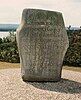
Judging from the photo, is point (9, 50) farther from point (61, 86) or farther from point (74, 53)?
point (61, 86)

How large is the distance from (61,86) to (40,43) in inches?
68.2

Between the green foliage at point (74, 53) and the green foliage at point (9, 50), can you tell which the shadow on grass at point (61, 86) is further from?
the green foliage at point (9, 50)

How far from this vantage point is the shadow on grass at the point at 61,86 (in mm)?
10617

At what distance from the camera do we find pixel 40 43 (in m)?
11.3

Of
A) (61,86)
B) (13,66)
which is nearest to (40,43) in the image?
(61,86)

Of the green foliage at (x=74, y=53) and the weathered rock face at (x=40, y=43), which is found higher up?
the weathered rock face at (x=40, y=43)

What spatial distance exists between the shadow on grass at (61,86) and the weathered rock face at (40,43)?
0.30 m

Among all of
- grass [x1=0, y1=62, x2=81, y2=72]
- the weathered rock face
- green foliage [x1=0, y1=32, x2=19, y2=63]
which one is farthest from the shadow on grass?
green foliage [x1=0, y1=32, x2=19, y2=63]

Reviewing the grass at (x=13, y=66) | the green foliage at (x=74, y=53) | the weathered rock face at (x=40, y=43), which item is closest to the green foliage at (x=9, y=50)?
the grass at (x=13, y=66)

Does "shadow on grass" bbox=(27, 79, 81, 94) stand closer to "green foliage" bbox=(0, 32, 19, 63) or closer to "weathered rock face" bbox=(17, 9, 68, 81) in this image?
"weathered rock face" bbox=(17, 9, 68, 81)

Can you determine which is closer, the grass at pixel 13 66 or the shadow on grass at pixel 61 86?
the shadow on grass at pixel 61 86

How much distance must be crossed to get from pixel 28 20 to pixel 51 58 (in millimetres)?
1634

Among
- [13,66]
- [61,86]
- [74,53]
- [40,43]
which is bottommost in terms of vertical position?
[13,66]

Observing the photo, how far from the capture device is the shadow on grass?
10617 millimetres
